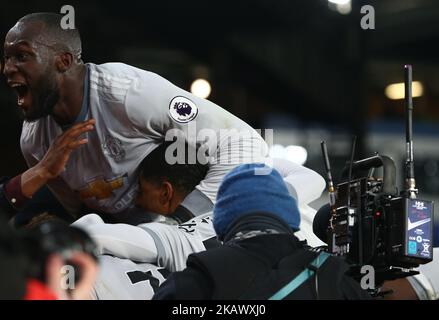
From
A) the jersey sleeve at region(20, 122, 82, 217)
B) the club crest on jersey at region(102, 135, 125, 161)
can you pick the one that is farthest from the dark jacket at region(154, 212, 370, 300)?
the jersey sleeve at region(20, 122, 82, 217)

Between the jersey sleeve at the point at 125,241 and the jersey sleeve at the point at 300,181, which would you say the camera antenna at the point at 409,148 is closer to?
the jersey sleeve at the point at 300,181

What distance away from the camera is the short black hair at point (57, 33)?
3.05 meters

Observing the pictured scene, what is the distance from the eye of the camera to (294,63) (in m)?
7.14

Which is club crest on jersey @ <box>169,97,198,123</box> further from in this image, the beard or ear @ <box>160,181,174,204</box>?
the beard

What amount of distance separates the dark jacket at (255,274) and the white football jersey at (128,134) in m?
1.13

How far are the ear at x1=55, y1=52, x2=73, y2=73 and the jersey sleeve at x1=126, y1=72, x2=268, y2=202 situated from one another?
25cm

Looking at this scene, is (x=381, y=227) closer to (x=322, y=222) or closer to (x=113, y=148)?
(x=322, y=222)

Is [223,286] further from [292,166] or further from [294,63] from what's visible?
[294,63]

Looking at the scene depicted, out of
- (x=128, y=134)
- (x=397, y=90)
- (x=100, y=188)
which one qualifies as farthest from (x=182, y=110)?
(x=397, y=90)

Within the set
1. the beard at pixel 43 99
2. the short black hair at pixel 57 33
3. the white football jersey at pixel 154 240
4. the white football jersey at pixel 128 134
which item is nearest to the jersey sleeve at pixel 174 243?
the white football jersey at pixel 154 240

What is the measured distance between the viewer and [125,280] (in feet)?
9.32

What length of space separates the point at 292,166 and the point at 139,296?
1.01m

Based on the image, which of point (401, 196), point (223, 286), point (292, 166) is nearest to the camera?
point (223, 286)
